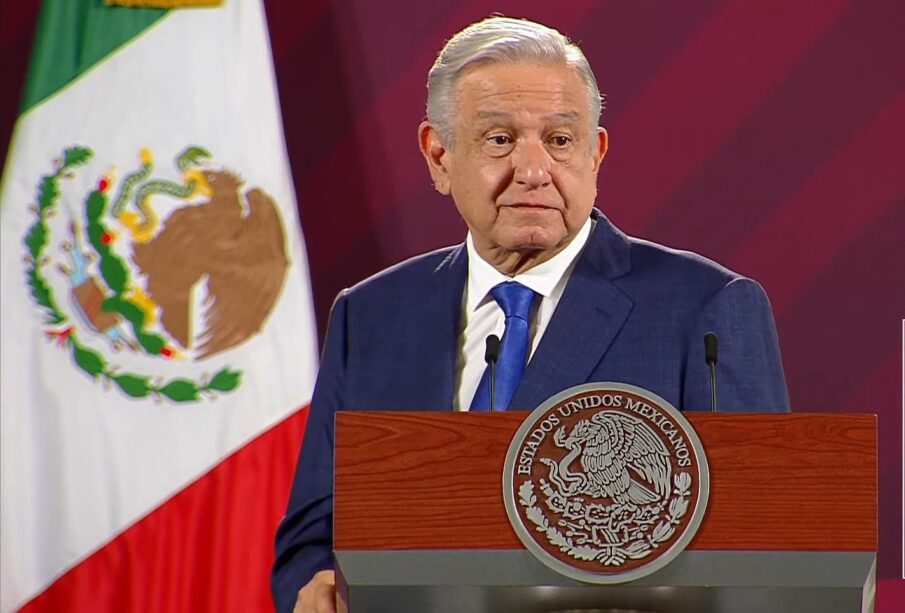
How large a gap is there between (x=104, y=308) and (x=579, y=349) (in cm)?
168

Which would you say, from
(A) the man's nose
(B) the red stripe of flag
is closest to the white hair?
(A) the man's nose

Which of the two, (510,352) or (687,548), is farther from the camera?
(510,352)

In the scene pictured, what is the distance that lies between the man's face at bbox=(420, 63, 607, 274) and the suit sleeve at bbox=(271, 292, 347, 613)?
313mm

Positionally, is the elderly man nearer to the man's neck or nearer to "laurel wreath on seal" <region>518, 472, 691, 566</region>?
the man's neck

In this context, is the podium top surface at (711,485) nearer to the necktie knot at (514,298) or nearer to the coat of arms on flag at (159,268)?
the necktie knot at (514,298)

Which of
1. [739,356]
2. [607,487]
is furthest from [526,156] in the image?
[607,487]

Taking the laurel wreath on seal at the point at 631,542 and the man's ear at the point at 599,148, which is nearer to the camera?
the laurel wreath on seal at the point at 631,542

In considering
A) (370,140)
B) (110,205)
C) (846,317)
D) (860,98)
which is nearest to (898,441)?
(846,317)

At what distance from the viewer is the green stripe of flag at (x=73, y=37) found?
140 inches

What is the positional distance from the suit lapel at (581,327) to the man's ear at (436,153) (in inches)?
12.7

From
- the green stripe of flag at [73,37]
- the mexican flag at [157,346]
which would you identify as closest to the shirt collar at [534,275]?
the mexican flag at [157,346]

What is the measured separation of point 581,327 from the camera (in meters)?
2.14

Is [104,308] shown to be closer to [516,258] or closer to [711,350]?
[516,258]

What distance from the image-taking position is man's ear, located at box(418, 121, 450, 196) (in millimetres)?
2484
